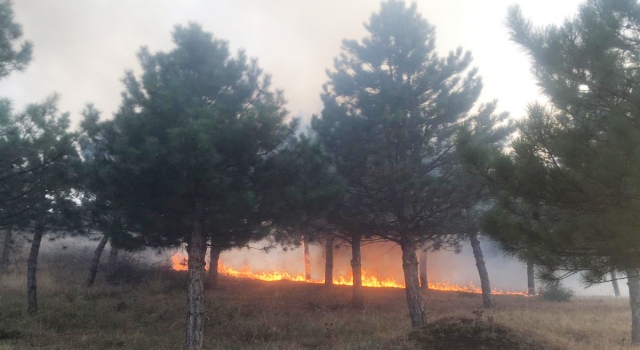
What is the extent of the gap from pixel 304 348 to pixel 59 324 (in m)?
8.08

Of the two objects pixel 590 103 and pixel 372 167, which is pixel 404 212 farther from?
pixel 590 103

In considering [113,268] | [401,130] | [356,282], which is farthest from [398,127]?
[113,268]

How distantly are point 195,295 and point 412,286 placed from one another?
21.9ft

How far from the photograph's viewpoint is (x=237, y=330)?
12.3 meters

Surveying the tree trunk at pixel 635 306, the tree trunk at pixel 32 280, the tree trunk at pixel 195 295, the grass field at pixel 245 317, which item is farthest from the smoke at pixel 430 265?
the tree trunk at pixel 195 295

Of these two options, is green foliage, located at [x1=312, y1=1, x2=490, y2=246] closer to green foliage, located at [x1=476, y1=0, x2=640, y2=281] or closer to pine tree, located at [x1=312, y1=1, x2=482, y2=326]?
pine tree, located at [x1=312, y1=1, x2=482, y2=326]

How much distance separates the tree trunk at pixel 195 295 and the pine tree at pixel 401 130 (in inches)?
199

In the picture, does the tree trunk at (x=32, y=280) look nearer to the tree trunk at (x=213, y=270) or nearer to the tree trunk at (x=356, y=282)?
the tree trunk at (x=213, y=270)

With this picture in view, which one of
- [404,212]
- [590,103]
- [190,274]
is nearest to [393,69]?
[404,212]

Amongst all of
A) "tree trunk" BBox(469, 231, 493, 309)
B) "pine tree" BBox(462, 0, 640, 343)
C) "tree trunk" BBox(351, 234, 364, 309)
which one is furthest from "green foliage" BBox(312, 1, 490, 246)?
"tree trunk" BBox(469, 231, 493, 309)

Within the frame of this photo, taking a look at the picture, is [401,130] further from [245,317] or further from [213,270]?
[213,270]

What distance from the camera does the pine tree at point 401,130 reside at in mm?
12477

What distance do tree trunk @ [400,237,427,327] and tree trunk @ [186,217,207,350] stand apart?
6386 millimetres

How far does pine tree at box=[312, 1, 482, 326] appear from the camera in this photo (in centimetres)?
1248
